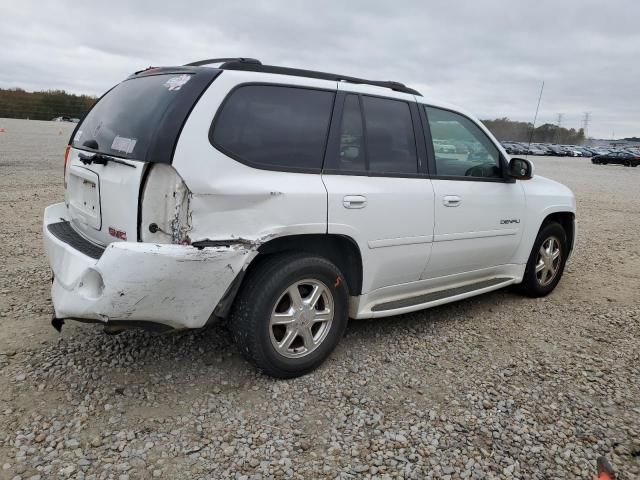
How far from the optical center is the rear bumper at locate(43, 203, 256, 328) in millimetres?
2506

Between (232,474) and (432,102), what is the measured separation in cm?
292

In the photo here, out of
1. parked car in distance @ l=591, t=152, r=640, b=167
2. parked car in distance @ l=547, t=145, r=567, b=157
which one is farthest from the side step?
parked car in distance @ l=547, t=145, r=567, b=157

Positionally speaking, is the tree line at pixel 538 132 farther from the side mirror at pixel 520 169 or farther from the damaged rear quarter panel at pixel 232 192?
the damaged rear quarter panel at pixel 232 192

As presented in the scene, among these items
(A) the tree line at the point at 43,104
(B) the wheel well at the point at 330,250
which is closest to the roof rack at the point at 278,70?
(B) the wheel well at the point at 330,250

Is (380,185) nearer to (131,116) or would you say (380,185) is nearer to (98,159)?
(131,116)

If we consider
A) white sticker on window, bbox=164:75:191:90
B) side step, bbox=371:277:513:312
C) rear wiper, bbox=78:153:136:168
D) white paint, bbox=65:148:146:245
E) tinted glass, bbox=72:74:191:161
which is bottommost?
side step, bbox=371:277:513:312

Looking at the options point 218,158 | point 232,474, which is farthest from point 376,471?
point 218,158

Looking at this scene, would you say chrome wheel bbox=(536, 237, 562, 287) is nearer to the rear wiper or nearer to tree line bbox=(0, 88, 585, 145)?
the rear wiper

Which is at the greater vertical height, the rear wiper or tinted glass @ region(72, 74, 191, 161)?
tinted glass @ region(72, 74, 191, 161)

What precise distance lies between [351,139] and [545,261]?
2662 mm

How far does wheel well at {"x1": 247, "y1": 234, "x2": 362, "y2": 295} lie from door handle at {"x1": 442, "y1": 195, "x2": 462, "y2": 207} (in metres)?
0.86

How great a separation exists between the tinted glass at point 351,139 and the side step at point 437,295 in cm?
100

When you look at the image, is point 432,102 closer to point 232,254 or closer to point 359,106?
point 359,106

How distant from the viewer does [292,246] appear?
10.1 ft
